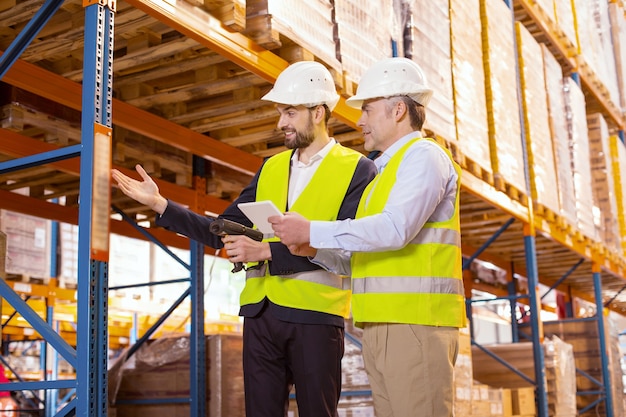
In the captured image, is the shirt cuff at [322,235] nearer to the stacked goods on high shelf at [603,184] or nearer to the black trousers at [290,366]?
the black trousers at [290,366]

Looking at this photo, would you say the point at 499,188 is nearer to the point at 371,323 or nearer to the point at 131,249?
the point at 371,323

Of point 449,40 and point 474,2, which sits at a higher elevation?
point 474,2

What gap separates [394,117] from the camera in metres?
2.99

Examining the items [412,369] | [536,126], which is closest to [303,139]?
[412,369]

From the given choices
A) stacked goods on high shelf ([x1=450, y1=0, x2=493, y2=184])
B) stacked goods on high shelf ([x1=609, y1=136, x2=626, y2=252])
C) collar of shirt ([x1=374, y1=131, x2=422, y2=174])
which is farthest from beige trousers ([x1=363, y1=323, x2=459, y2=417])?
stacked goods on high shelf ([x1=609, y1=136, x2=626, y2=252])

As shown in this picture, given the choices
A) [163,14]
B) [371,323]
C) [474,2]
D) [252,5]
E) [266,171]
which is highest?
[474,2]

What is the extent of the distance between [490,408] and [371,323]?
4.89m

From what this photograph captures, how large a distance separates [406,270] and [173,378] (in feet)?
14.2

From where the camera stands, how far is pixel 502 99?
8422mm


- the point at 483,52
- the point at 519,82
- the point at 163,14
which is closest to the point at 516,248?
the point at 519,82

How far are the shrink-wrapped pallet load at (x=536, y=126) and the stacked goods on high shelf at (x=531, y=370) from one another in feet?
5.48

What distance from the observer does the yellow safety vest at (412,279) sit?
2.68m

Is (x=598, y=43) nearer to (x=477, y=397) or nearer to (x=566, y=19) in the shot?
(x=566, y=19)

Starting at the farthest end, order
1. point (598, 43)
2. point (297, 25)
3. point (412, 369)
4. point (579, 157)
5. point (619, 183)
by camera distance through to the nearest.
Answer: point (598, 43)
point (619, 183)
point (579, 157)
point (297, 25)
point (412, 369)
